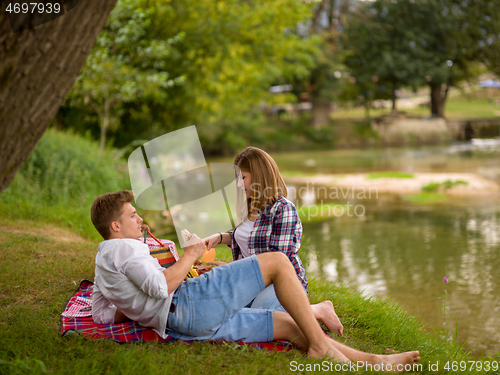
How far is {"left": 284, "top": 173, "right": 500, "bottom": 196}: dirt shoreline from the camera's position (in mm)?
12742

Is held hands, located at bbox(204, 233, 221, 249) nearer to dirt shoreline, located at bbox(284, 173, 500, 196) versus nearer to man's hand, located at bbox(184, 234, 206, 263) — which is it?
man's hand, located at bbox(184, 234, 206, 263)

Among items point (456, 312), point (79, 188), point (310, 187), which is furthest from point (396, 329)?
point (310, 187)

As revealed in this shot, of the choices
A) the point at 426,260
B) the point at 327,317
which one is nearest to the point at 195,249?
the point at 327,317

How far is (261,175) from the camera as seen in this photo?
314 cm

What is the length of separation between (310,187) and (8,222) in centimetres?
1016

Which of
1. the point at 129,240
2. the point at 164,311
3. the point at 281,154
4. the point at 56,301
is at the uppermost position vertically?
the point at 129,240

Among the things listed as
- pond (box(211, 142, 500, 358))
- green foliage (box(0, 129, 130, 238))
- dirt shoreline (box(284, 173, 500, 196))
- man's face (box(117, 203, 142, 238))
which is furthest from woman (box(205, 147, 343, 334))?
dirt shoreline (box(284, 173, 500, 196))

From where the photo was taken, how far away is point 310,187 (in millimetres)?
14695

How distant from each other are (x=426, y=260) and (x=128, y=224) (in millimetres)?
5262

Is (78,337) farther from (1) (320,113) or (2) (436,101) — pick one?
(2) (436,101)

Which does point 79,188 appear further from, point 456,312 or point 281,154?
point 281,154

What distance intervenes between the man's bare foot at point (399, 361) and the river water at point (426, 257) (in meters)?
0.88

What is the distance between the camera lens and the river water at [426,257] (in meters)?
4.86

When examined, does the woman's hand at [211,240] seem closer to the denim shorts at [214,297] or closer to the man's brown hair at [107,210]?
the denim shorts at [214,297]
